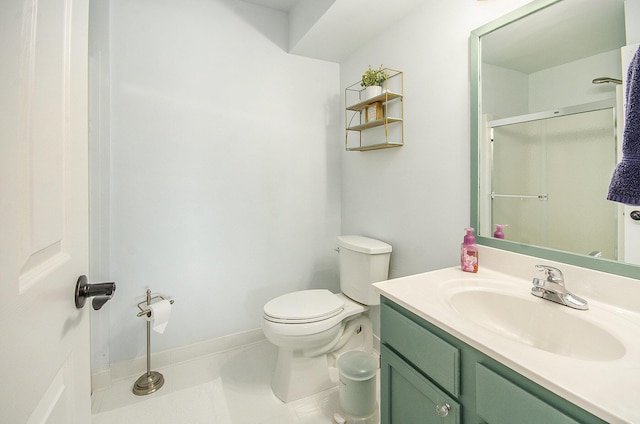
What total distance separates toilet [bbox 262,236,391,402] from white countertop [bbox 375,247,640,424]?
1.83 feet

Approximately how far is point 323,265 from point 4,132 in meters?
2.12

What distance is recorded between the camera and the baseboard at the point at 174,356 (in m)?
1.68

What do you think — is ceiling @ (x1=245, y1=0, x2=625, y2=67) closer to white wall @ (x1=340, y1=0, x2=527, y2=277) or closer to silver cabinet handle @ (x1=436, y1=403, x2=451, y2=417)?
white wall @ (x1=340, y1=0, x2=527, y2=277)

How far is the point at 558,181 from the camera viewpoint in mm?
1029

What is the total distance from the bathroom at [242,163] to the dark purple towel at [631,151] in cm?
62

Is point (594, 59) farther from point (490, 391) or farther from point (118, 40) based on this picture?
point (118, 40)

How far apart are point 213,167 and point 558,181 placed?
1.80 metres

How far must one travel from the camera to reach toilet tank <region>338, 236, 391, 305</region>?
1.71m

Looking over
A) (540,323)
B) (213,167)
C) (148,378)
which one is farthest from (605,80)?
(148,378)

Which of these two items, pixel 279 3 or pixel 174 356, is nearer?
pixel 174 356

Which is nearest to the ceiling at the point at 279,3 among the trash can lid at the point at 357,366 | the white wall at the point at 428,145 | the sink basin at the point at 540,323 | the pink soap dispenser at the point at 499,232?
the white wall at the point at 428,145

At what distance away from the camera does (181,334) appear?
1.89 m

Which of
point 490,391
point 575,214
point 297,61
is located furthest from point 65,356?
point 297,61

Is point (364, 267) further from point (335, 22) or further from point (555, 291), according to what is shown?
point (335, 22)
